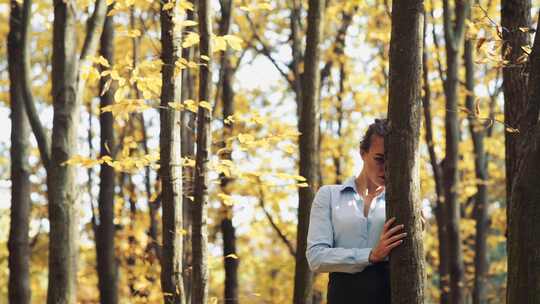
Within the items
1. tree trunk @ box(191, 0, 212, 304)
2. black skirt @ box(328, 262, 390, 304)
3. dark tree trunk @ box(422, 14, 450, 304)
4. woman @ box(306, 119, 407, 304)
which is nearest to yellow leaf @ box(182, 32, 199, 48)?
tree trunk @ box(191, 0, 212, 304)

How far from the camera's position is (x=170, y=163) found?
6.29 m

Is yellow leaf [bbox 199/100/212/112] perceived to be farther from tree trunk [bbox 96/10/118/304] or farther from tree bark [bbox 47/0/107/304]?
tree trunk [bbox 96/10/118/304]

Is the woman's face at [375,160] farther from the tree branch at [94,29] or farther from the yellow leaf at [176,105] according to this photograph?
the tree branch at [94,29]

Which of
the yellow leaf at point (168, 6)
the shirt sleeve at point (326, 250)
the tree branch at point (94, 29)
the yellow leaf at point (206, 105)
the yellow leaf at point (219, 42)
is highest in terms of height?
the tree branch at point (94, 29)

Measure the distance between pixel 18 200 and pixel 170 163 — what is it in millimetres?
4796

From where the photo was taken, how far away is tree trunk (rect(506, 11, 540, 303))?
4215mm

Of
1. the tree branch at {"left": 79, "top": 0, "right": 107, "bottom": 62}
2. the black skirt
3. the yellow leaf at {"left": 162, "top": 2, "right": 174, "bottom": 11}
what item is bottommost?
the black skirt

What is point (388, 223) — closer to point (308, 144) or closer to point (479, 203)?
point (308, 144)

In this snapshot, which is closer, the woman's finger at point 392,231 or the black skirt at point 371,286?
the woman's finger at point 392,231

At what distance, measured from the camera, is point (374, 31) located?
1567 centimetres

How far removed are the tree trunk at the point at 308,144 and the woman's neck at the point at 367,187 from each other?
3.30m

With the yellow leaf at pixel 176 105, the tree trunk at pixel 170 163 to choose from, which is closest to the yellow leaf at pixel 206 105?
the yellow leaf at pixel 176 105

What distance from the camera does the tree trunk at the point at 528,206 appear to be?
4.21 metres

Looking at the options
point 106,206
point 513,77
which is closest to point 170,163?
point 513,77
